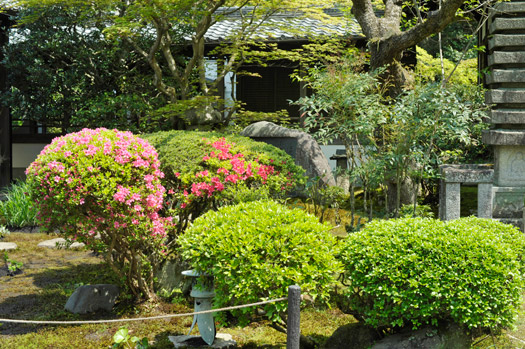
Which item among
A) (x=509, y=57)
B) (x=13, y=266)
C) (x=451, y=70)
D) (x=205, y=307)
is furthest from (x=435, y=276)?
(x=451, y=70)

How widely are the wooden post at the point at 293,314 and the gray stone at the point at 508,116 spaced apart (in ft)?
21.1

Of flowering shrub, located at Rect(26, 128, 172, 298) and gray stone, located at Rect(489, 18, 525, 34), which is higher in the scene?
gray stone, located at Rect(489, 18, 525, 34)

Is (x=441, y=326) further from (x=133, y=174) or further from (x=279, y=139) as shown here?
(x=279, y=139)

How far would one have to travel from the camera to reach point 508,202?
912 centimetres

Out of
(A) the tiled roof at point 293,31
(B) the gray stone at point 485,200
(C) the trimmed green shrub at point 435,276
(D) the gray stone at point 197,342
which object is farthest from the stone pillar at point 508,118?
(A) the tiled roof at point 293,31

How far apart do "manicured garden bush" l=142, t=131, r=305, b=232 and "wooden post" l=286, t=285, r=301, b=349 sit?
2.82m

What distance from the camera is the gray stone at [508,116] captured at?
900 centimetres

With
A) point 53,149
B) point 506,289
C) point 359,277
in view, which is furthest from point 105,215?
point 506,289

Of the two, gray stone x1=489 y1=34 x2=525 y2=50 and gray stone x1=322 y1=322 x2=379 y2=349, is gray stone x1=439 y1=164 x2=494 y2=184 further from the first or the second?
gray stone x1=322 y1=322 x2=379 y2=349

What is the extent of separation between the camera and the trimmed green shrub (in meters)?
4.40

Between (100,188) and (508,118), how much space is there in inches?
263

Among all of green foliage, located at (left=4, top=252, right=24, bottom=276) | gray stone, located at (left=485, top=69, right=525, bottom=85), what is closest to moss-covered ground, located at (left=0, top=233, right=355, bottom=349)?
green foliage, located at (left=4, top=252, right=24, bottom=276)

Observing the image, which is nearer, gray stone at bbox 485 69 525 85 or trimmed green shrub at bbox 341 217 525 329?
trimmed green shrub at bbox 341 217 525 329

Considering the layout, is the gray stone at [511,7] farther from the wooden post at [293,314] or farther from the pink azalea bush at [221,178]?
the wooden post at [293,314]
